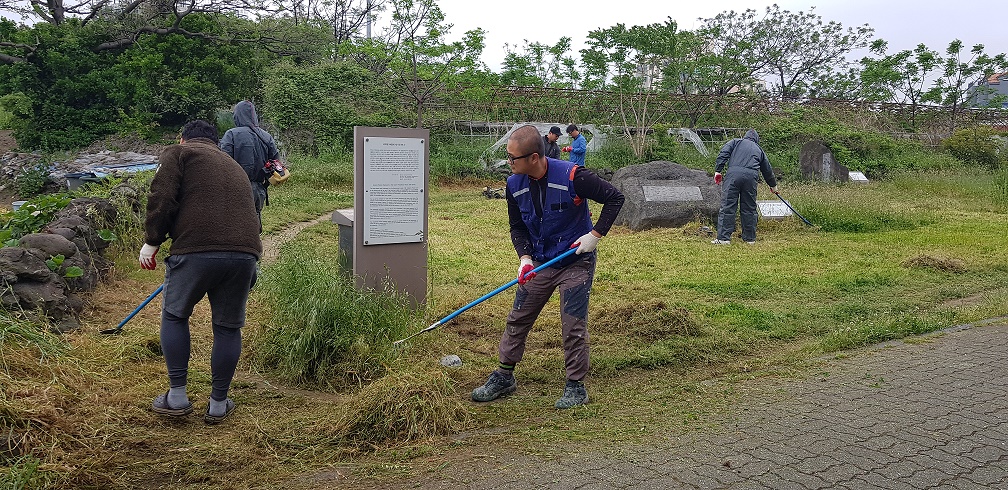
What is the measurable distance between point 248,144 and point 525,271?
388 centimetres

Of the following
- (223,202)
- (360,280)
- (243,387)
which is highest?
(223,202)

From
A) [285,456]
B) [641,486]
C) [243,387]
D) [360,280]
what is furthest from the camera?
[360,280]

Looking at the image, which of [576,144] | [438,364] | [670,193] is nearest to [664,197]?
[670,193]

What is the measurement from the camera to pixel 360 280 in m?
6.12

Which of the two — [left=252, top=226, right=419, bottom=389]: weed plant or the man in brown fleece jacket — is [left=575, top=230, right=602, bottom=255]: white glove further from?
the man in brown fleece jacket

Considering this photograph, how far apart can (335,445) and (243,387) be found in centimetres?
133

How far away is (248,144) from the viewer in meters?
7.49

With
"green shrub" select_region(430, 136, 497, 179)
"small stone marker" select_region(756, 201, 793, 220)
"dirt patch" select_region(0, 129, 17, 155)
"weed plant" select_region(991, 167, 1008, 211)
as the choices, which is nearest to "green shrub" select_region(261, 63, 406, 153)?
"green shrub" select_region(430, 136, 497, 179)

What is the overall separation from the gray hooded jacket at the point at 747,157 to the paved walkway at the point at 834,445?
669cm

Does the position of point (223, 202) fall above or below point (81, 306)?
above

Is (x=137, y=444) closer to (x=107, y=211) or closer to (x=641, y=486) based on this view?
(x=641, y=486)

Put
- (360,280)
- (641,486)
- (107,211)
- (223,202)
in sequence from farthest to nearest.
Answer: (107,211), (360,280), (223,202), (641,486)

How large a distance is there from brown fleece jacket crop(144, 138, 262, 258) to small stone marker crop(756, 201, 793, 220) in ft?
32.8

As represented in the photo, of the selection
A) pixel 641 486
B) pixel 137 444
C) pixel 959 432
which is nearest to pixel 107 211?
pixel 137 444
